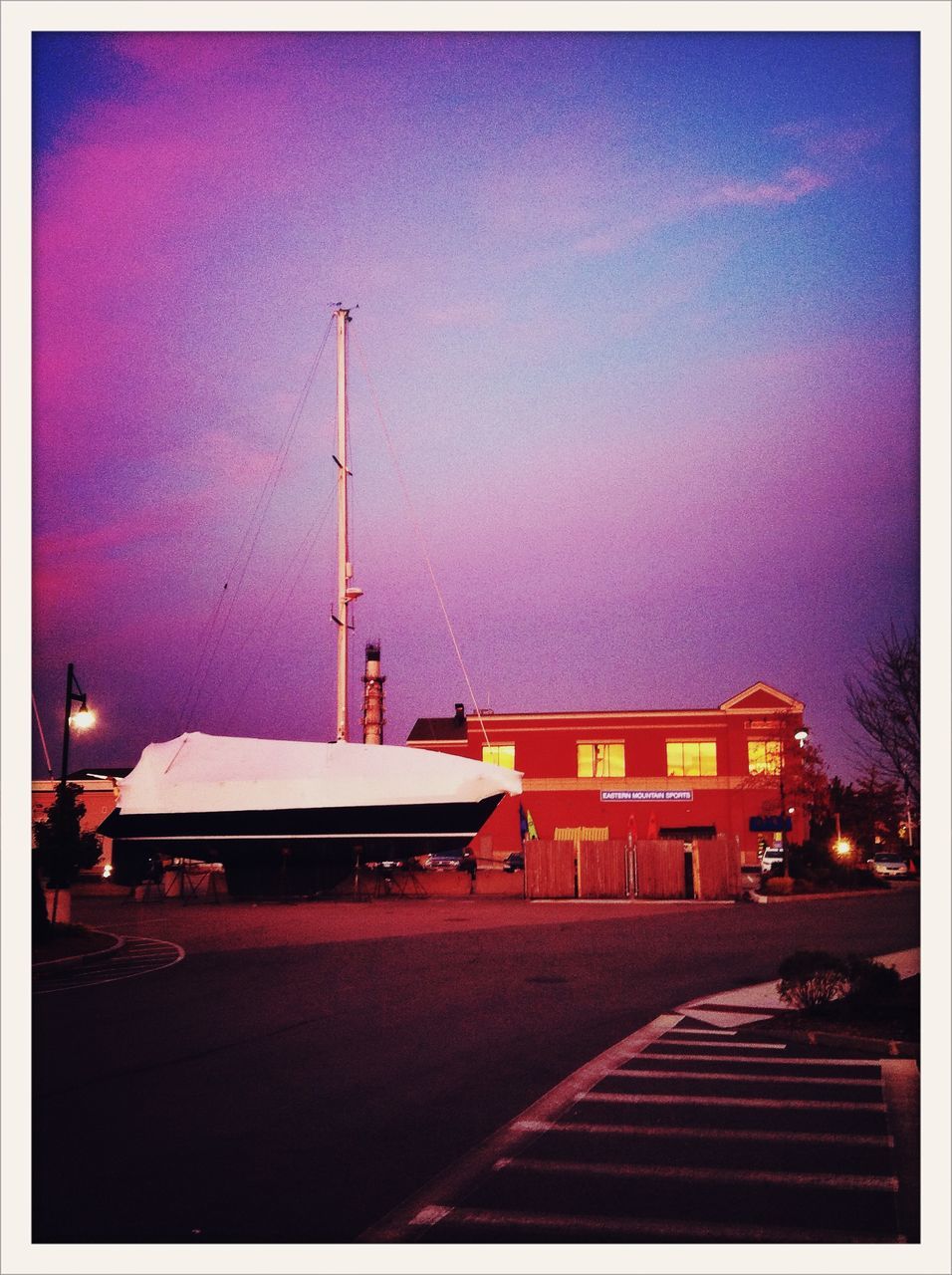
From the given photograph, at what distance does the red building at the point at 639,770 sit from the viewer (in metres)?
62.7

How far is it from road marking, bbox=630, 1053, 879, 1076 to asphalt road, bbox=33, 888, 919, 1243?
0.67 metres

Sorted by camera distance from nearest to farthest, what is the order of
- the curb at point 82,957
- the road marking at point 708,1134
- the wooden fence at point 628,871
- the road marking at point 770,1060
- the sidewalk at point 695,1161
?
the sidewalk at point 695,1161
the road marking at point 708,1134
the road marking at point 770,1060
the curb at point 82,957
the wooden fence at point 628,871

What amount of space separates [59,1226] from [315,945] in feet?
48.6

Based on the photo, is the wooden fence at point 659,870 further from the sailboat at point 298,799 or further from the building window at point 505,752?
the building window at point 505,752

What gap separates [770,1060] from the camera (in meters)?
10.4

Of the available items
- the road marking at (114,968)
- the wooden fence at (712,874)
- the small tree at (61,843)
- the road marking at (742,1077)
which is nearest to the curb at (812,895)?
the wooden fence at (712,874)

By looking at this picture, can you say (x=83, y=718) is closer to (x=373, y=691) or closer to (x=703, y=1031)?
(x=703, y=1031)

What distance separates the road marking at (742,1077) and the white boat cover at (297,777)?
831 cm

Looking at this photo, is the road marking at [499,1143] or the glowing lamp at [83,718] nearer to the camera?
the road marking at [499,1143]

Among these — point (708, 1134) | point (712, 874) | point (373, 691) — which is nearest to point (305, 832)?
point (708, 1134)

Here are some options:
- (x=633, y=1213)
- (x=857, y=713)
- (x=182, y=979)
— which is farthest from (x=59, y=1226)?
(x=857, y=713)

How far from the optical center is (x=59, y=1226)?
Answer: 5883mm

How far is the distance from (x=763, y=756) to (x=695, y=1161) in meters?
56.4

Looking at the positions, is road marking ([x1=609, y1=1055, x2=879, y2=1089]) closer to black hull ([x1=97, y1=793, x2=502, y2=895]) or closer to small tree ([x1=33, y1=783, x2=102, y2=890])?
black hull ([x1=97, y1=793, x2=502, y2=895])
